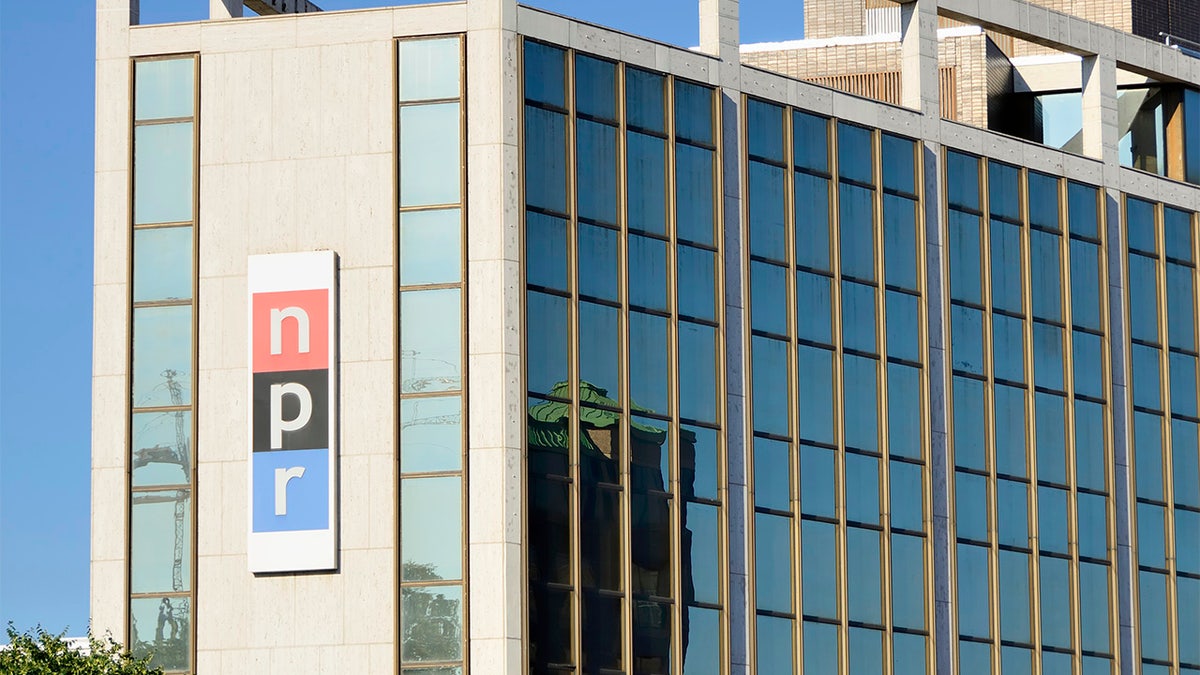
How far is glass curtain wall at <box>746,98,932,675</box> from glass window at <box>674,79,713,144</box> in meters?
1.31

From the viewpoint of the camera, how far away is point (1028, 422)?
59.1m

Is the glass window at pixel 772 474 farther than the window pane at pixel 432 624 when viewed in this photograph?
Yes

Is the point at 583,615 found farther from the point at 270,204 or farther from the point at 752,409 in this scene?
the point at 270,204

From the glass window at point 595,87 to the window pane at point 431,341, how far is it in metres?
5.11

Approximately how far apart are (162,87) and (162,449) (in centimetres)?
A: 770

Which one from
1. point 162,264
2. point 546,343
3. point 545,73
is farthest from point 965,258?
point 162,264

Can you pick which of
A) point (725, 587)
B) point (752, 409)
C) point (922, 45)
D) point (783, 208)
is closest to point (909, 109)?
point (922, 45)

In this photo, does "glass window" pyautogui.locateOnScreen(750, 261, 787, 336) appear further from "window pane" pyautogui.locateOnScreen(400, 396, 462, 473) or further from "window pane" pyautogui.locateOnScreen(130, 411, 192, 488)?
"window pane" pyautogui.locateOnScreen(130, 411, 192, 488)

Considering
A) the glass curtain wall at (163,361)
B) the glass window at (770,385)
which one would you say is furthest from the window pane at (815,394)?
the glass curtain wall at (163,361)

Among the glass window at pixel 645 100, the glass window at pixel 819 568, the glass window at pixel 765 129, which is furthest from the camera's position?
the glass window at pixel 765 129

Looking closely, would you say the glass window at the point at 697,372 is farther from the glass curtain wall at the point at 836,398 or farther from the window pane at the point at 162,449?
the window pane at the point at 162,449

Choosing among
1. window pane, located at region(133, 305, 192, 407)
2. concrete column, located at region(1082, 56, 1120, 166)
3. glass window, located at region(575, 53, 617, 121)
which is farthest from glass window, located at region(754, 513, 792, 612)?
concrete column, located at region(1082, 56, 1120, 166)

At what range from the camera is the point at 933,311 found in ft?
189

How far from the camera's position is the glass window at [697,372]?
5188cm
